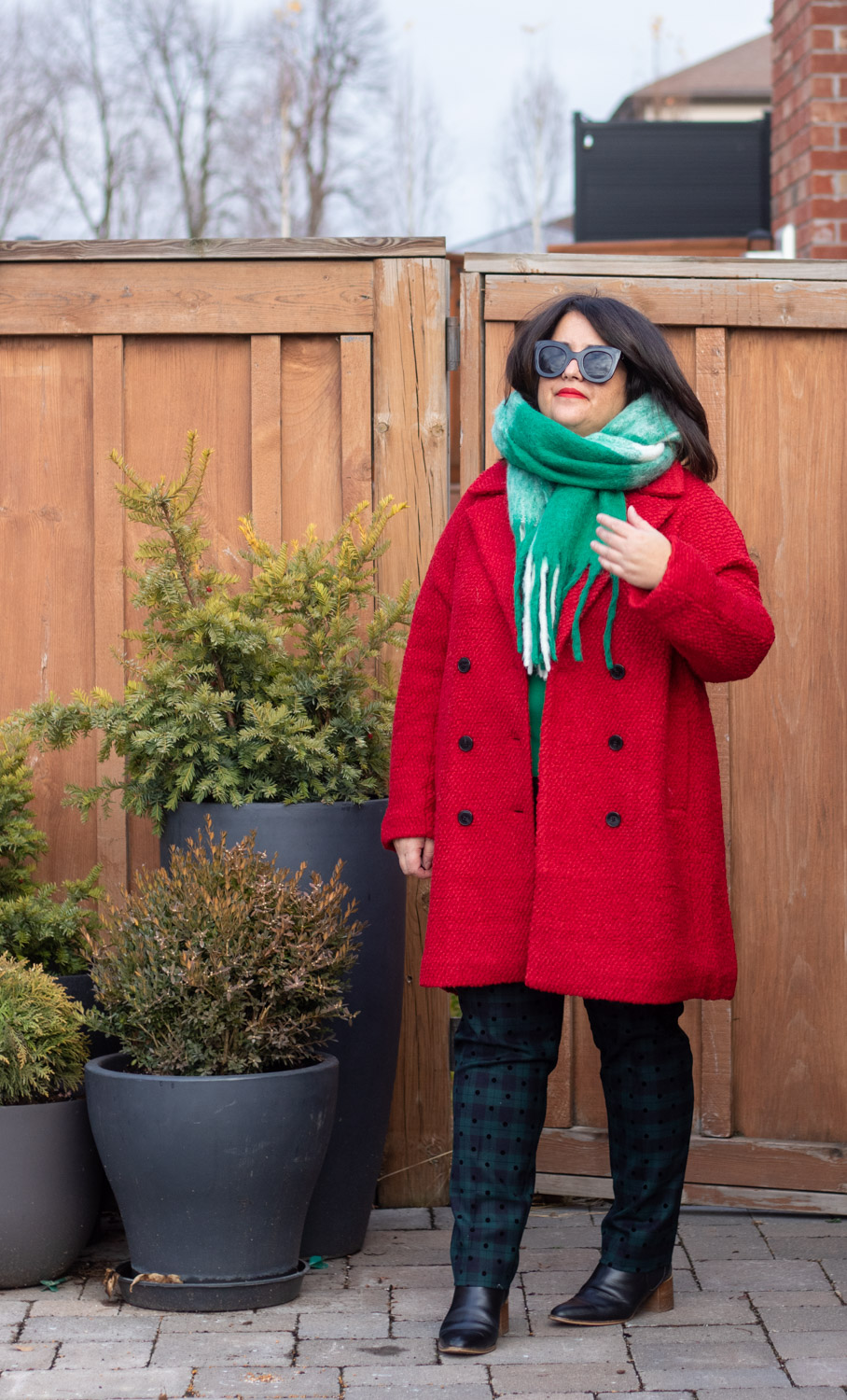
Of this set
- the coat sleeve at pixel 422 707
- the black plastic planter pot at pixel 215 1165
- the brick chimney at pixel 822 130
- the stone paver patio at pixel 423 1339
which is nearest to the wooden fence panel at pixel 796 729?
the stone paver patio at pixel 423 1339

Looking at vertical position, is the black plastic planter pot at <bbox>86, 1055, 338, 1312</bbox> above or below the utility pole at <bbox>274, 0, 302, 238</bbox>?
below

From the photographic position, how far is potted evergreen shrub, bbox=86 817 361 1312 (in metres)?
2.81

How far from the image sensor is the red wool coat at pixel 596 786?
2.65 metres

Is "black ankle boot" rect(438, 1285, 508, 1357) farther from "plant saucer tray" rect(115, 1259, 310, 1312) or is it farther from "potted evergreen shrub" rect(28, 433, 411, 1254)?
"potted evergreen shrub" rect(28, 433, 411, 1254)

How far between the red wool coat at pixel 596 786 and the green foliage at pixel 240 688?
0.40 meters

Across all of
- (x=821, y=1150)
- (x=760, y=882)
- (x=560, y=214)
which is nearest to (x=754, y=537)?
(x=760, y=882)

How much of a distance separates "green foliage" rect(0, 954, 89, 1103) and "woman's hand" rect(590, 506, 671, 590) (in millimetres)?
1446

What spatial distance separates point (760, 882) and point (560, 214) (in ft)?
111

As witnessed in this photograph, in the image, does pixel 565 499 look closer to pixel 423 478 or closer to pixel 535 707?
pixel 535 707

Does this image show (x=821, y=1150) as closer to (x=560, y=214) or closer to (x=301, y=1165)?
(x=301, y=1165)

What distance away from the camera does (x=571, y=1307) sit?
286 cm

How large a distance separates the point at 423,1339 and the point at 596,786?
43.2 inches

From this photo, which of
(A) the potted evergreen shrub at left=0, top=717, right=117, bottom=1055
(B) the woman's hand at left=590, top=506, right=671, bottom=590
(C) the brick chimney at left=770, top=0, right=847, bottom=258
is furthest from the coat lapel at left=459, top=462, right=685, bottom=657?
(C) the brick chimney at left=770, top=0, right=847, bottom=258

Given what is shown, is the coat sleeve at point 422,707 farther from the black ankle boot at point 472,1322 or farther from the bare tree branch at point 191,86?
the bare tree branch at point 191,86
